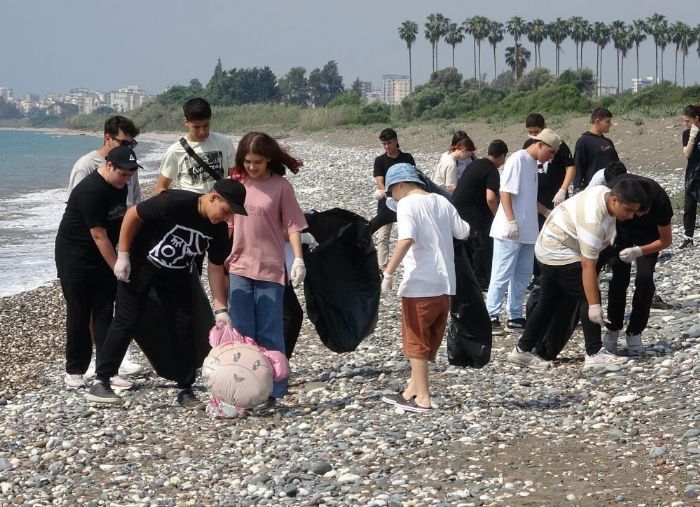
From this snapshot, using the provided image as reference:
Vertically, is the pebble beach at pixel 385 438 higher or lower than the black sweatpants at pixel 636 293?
lower

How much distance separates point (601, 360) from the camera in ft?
23.6

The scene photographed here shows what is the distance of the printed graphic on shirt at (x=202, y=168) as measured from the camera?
7.04 meters

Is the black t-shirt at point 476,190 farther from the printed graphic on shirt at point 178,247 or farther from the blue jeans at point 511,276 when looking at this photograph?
the printed graphic on shirt at point 178,247

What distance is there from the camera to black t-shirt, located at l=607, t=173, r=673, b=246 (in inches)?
278

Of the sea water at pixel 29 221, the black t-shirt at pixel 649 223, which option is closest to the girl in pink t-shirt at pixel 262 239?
the black t-shirt at pixel 649 223

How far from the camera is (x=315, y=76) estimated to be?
6506 inches

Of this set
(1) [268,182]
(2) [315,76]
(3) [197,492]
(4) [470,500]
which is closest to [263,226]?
(1) [268,182]

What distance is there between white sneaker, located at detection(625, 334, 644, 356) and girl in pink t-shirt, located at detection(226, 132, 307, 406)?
271 centimetres

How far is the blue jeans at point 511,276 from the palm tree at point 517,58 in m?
102

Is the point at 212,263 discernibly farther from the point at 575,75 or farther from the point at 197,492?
the point at 575,75

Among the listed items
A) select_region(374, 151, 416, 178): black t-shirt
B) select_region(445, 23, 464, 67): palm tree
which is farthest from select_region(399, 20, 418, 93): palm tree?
select_region(374, 151, 416, 178): black t-shirt

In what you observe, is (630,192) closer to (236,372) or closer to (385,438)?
(385,438)

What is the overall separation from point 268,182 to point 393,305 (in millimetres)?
4231

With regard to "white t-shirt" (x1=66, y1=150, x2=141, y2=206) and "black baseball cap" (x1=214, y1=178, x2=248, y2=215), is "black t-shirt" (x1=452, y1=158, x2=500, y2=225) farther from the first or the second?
"black baseball cap" (x1=214, y1=178, x2=248, y2=215)
